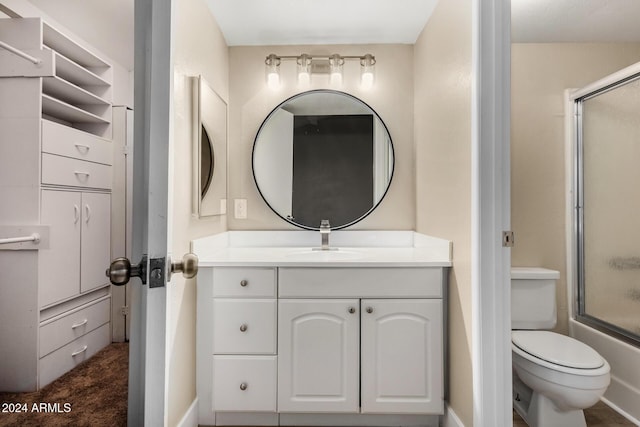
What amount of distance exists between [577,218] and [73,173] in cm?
202

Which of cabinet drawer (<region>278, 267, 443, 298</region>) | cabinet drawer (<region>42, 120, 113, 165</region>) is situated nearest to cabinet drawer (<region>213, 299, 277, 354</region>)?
cabinet drawer (<region>278, 267, 443, 298</region>)

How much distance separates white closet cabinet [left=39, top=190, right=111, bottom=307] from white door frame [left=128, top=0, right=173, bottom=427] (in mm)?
61

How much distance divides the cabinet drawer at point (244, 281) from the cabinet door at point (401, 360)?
47cm

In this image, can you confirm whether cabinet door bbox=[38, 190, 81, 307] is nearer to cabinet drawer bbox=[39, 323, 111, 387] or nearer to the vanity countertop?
cabinet drawer bbox=[39, 323, 111, 387]

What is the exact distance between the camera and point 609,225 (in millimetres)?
1586

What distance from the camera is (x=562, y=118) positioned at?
1.77 metres

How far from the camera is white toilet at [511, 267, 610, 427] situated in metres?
1.46

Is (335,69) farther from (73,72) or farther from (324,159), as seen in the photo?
(73,72)

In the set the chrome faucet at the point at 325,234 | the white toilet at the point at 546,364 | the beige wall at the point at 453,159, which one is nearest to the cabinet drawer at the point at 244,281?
the chrome faucet at the point at 325,234

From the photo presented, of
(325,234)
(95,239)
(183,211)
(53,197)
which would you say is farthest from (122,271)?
(325,234)

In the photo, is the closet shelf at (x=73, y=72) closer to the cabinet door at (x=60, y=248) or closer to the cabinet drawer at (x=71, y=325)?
the cabinet door at (x=60, y=248)

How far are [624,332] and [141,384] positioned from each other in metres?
1.90

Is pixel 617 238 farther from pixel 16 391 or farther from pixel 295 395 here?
pixel 16 391

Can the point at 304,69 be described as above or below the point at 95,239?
above
